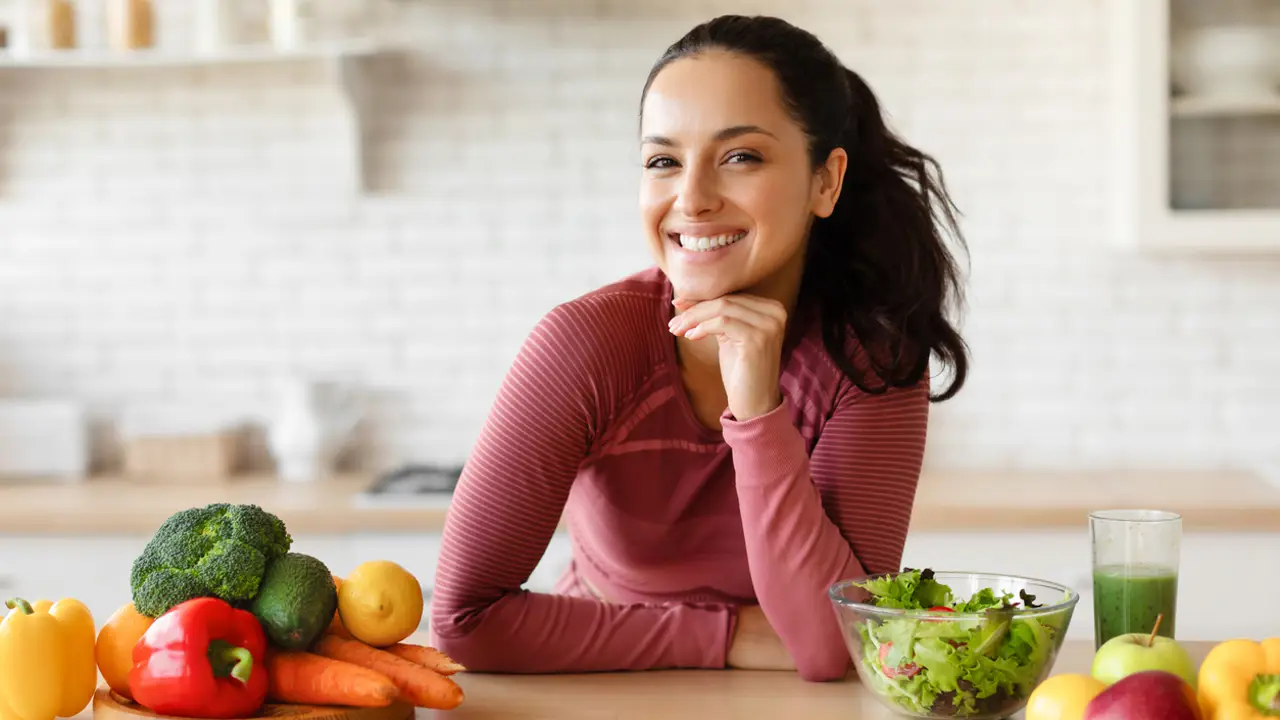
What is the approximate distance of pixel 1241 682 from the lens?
3.55 feet

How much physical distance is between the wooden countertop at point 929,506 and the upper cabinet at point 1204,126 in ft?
1.82

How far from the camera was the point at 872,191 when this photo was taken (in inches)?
71.6

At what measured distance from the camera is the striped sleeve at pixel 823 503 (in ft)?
4.98

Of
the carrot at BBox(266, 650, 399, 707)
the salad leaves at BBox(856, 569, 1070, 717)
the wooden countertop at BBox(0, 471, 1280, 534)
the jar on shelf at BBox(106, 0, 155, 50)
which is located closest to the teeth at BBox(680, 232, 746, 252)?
the salad leaves at BBox(856, 569, 1070, 717)

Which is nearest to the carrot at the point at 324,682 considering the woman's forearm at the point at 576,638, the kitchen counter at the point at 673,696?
the kitchen counter at the point at 673,696

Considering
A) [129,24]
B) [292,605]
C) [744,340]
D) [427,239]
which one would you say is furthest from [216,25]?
[292,605]

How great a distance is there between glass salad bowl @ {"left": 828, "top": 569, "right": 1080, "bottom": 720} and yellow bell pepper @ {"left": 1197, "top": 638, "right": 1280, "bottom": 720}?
0.51 ft

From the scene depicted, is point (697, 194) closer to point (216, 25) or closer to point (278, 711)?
point (278, 711)

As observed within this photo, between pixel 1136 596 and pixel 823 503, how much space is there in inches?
17.2

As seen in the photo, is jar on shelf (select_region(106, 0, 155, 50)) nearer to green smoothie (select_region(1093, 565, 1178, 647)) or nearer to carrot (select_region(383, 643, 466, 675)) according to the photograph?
carrot (select_region(383, 643, 466, 675))

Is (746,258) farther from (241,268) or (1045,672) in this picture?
(241,268)

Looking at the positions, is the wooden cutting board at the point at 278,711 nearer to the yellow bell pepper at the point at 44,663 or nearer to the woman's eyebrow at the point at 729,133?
the yellow bell pepper at the point at 44,663

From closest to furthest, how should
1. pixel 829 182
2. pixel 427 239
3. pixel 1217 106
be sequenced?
pixel 829 182
pixel 1217 106
pixel 427 239

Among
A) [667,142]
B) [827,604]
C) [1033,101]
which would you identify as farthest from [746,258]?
[1033,101]
